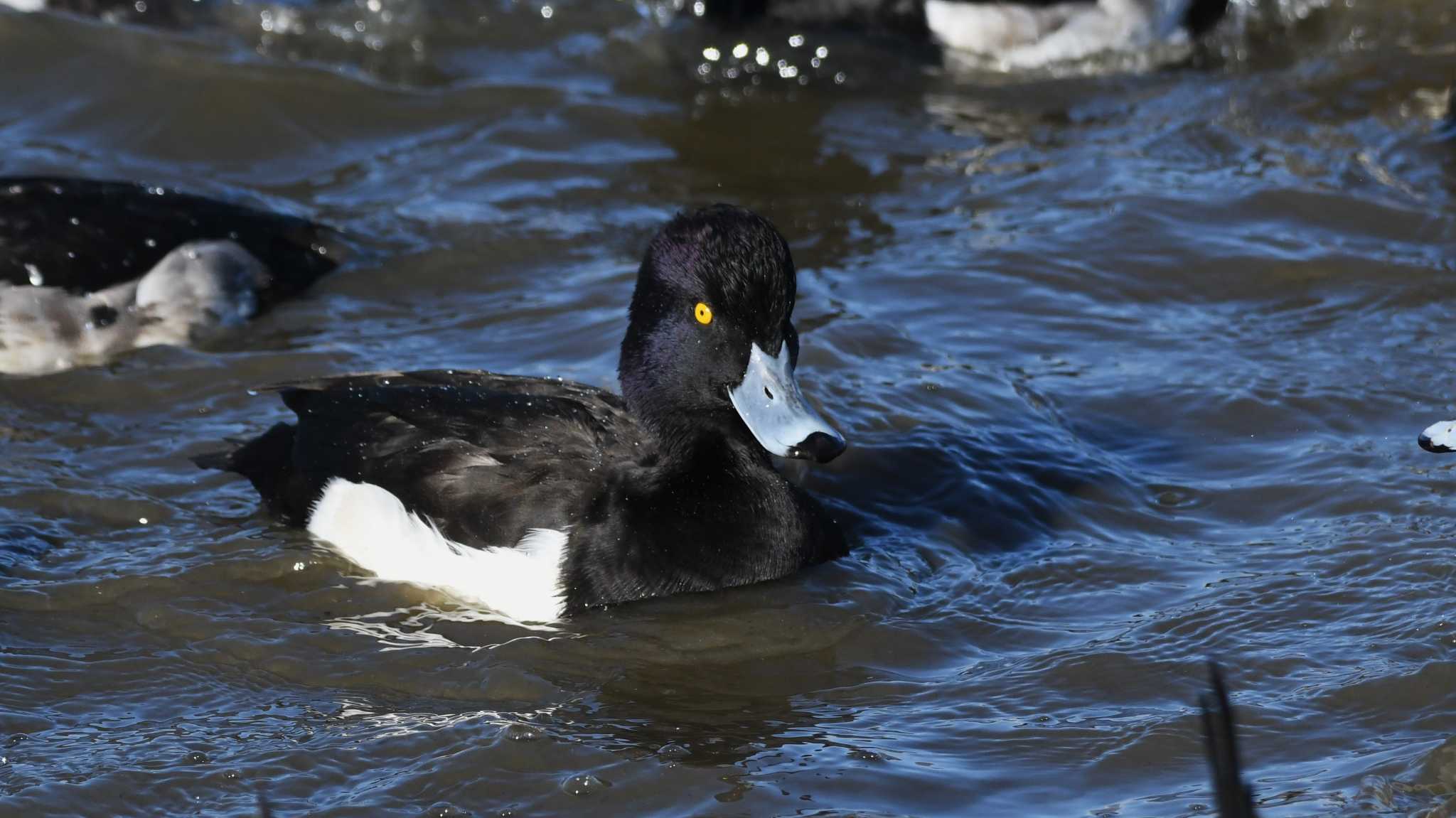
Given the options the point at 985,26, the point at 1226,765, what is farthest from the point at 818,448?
the point at 985,26

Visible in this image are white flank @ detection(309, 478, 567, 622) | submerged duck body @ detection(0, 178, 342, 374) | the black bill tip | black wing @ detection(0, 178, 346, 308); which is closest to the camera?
the black bill tip

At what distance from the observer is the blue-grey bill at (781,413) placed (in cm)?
518

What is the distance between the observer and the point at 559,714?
476cm

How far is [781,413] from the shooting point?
5277 mm

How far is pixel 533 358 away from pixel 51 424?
1.84 m

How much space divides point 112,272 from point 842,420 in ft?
10.4

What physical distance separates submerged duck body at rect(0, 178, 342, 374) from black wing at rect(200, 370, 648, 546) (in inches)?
70.6

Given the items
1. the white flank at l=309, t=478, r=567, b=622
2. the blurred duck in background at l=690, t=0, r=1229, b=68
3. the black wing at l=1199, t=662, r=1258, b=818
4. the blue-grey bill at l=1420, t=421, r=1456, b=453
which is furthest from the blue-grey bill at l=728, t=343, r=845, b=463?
the blurred duck in background at l=690, t=0, r=1229, b=68

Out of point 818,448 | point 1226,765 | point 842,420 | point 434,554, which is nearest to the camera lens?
point 1226,765

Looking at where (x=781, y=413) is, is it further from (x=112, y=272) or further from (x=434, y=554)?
(x=112, y=272)

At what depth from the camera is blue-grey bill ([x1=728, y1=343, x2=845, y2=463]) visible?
17.0ft

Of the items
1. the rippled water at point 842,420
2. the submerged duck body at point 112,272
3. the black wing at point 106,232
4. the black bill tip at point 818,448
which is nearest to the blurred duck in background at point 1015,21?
the rippled water at point 842,420

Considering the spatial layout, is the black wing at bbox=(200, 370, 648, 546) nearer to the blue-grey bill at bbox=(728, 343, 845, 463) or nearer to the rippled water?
the rippled water

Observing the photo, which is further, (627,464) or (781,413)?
(627,464)
